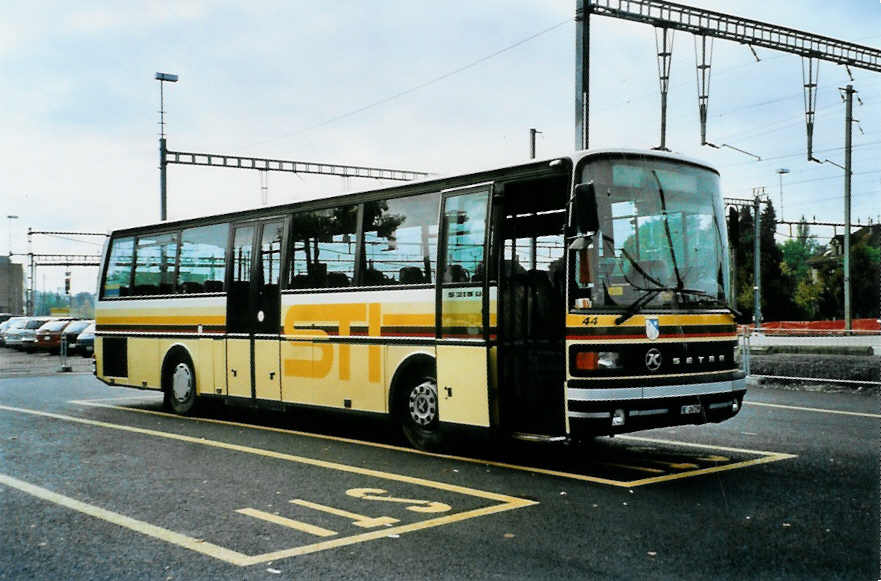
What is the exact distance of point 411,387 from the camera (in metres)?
11.0

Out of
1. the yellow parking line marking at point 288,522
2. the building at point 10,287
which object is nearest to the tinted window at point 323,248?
the yellow parking line marking at point 288,522

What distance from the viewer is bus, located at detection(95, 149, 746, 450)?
880 cm

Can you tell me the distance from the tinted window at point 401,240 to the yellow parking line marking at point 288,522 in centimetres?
389

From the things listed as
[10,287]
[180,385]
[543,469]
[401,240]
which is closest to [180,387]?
[180,385]

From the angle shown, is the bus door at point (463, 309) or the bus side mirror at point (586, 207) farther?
the bus door at point (463, 309)

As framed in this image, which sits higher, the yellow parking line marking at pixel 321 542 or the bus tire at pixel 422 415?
the bus tire at pixel 422 415

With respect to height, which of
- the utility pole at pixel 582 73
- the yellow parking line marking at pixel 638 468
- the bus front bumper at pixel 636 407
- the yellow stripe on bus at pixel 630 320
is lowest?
the yellow parking line marking at pixel 638 468

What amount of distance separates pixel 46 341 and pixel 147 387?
29.4m

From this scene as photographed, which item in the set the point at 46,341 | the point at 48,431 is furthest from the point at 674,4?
the point at 46,341

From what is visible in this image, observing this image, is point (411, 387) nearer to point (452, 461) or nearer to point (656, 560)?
point (452, 461)

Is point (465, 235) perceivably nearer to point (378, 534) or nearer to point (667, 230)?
point (667, 230)

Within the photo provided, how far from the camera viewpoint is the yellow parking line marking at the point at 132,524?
616cm

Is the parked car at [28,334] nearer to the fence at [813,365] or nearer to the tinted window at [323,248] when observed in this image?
the fence at [813,365]

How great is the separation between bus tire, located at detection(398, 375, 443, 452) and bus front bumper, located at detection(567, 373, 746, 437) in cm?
218
